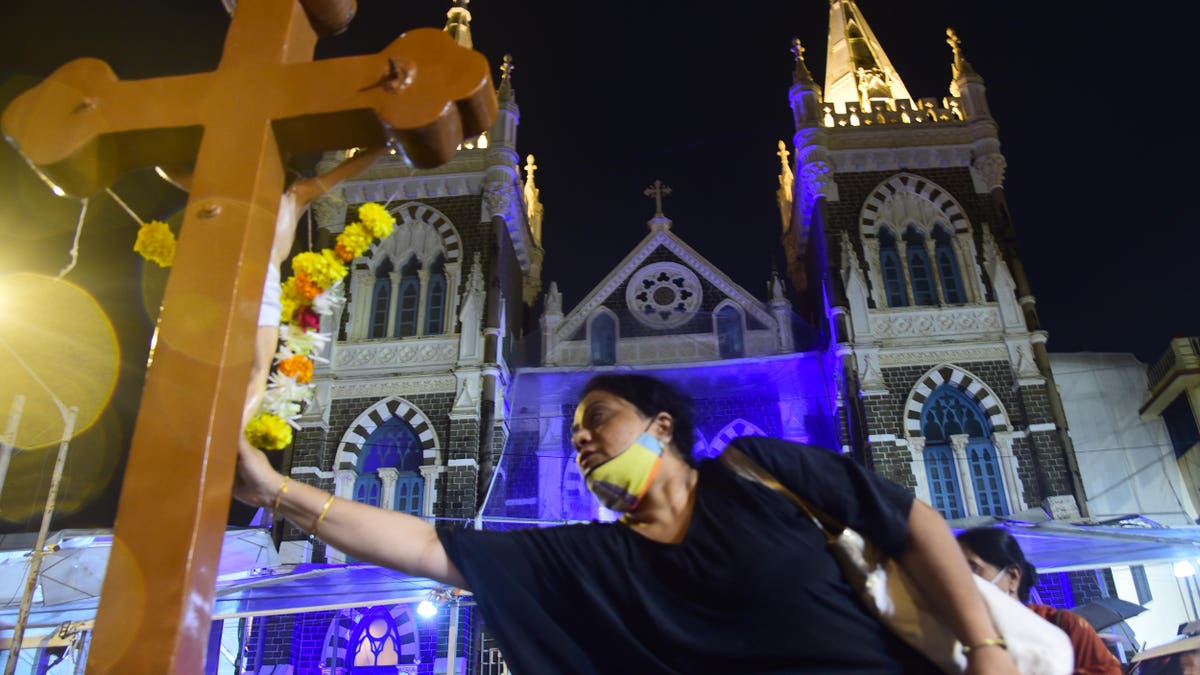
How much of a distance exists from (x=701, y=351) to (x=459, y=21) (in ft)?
39.9

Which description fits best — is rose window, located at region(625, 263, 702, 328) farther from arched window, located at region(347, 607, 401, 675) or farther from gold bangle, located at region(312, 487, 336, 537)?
gold bangle, located at region(312, 487, 336, 537)

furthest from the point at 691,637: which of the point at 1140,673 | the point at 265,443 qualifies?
the point at 1140,673

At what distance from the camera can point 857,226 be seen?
19.2 m

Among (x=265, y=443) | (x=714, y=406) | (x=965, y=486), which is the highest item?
(x=714, y=406)

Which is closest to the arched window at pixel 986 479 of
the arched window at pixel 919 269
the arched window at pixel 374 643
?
the arched window at pixel 919 269

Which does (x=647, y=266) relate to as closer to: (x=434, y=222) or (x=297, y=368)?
(x=434, y=222)

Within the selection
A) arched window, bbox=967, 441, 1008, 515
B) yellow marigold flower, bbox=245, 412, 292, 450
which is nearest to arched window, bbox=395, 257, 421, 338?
arched window, bbox=967, 441, 1008, 515

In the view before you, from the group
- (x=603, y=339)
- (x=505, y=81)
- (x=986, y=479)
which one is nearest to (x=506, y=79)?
(x=505, y=81)

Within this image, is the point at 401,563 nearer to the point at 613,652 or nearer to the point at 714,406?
the point at 613,652

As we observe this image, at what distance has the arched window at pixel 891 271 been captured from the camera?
18.6m

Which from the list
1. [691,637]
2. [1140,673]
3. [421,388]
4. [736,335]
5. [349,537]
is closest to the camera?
[691,637]

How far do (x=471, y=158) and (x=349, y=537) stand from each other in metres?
18.8

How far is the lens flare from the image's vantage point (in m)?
15.6

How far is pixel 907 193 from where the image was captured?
64.7 feet
